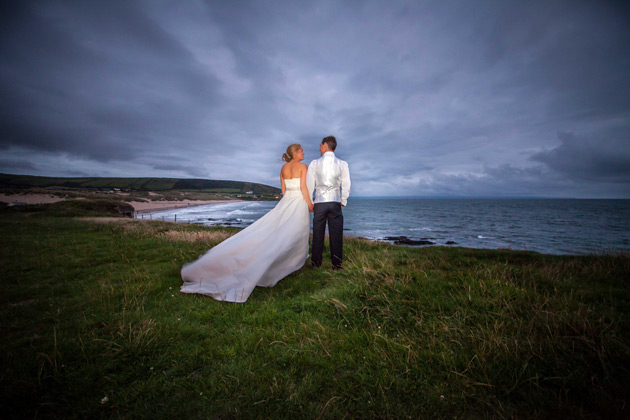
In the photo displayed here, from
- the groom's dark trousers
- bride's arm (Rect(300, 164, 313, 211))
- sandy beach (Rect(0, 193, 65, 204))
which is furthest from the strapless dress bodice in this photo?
sandy beach (Rect(0, 193, 65, 204))

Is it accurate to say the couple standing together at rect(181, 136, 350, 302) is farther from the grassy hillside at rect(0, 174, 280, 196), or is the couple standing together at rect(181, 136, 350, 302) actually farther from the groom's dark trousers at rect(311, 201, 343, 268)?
the grassy hillside at rect(0, 174, 280, 196)

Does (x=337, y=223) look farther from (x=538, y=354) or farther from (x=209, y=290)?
(x=538, y=354)

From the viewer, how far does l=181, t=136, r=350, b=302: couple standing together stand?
5391 millimetres

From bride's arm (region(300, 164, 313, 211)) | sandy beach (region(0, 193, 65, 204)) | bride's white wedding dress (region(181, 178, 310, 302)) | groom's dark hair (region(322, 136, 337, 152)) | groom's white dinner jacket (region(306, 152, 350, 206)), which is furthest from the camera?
sandy beach (region(0, 193, 65, 204))

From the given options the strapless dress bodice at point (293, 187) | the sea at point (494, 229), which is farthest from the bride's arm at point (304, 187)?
the sea at point (494, 229)

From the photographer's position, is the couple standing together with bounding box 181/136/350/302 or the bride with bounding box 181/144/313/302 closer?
the bride with bounding box 181/144/313/302

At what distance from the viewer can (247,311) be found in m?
4.39

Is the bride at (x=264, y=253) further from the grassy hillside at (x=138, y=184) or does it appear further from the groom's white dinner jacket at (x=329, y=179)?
the grassy hillside at (x=138, y=184)

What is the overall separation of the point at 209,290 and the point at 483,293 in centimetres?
531

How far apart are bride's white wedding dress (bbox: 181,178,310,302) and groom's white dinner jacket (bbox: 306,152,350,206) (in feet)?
1.70

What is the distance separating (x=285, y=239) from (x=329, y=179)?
6.93 feet

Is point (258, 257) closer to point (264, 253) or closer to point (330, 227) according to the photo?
point (264, 253)

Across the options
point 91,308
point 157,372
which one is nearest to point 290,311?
point 157,372

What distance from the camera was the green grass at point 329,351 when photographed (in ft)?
7.53
